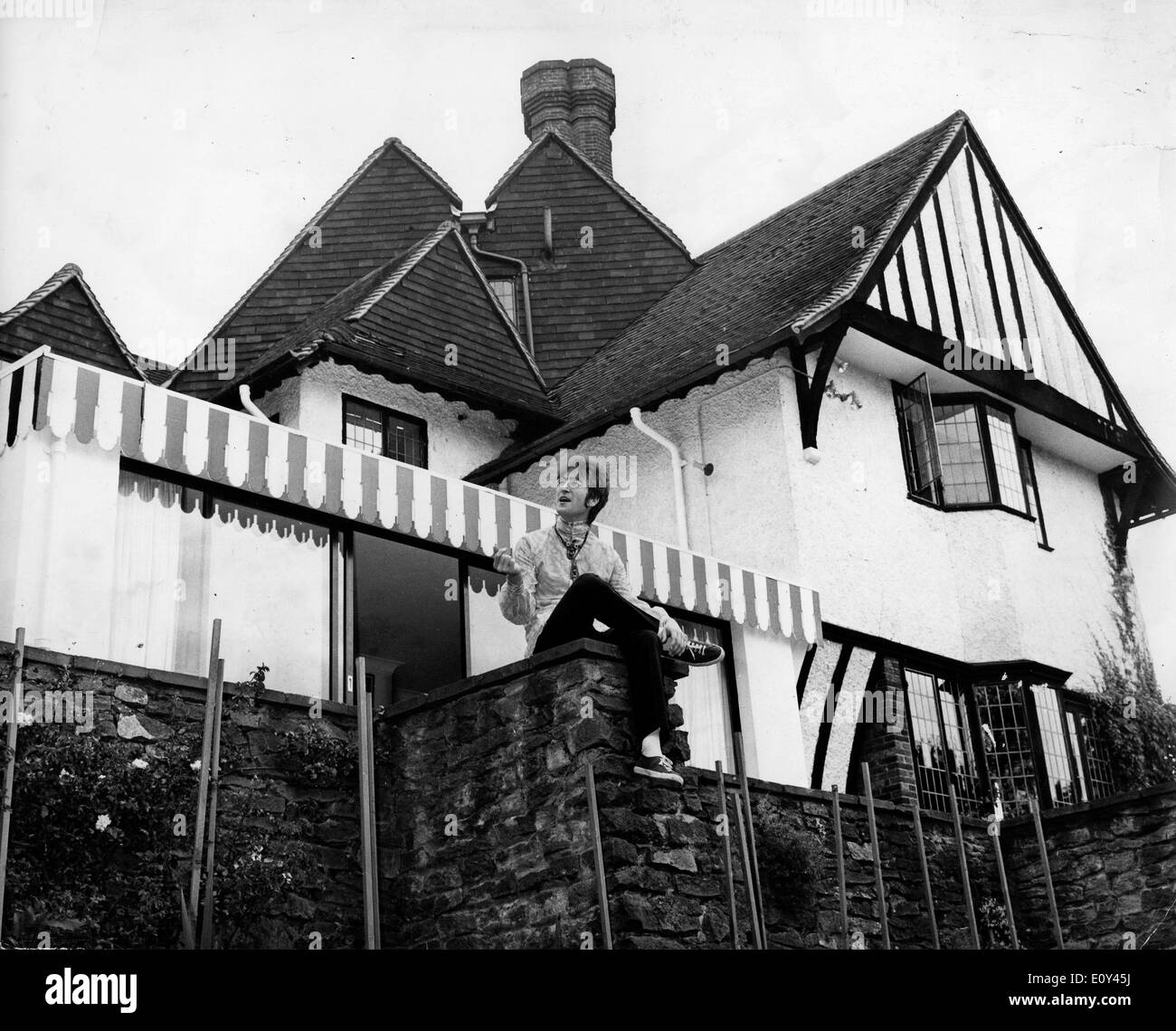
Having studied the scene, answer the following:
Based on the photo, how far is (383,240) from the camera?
20.7 metres

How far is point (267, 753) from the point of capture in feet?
32.5

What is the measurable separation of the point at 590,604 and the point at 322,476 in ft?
10.6

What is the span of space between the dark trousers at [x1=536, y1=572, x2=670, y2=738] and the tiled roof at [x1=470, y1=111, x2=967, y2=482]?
648cm

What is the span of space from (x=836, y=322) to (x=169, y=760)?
8.98 metres

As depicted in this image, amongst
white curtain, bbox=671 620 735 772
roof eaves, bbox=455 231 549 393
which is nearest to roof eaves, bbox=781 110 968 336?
white curtain, bbox=671 620 735 772

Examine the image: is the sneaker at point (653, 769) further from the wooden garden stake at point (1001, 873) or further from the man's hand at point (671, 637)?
the wooden garden stake at point (1001, 873)

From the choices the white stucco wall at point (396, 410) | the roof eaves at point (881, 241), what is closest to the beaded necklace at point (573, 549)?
the roof eaves at point (881, 241)

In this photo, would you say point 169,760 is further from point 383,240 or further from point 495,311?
point 383,240

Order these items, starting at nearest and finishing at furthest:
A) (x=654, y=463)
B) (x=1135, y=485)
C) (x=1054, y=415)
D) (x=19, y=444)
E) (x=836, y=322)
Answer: (x=19, y=444), (x=836, y=322), (x=654, y=463), (x=1054, y=415), (x=1135, y=485)

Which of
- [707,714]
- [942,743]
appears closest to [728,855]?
[707,714]

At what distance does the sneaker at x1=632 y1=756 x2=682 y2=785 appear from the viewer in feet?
30.6

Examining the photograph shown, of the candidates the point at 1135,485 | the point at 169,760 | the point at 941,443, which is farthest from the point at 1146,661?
the point at 169,760

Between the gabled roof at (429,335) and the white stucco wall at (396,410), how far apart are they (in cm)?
30

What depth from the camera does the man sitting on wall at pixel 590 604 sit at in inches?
372
